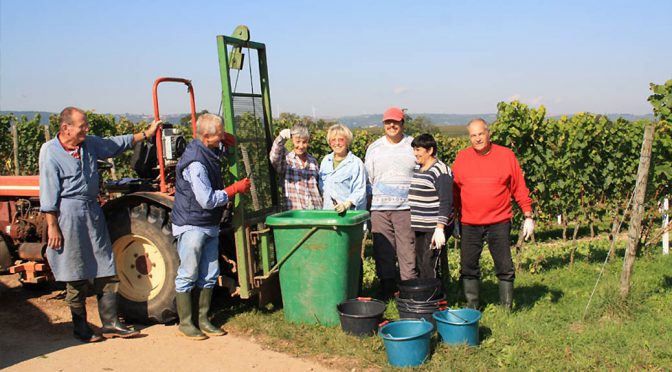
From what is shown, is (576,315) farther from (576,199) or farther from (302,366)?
(576,199)

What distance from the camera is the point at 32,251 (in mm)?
5441

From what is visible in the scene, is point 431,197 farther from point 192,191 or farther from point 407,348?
point 192,191

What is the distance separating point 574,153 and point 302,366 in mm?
5550

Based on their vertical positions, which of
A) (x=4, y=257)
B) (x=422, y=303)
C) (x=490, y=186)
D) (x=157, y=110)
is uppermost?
(x=157, y=110)

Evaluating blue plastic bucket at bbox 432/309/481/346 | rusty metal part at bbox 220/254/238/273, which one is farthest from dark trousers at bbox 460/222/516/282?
rusty metal part at bbox 220/254/238/273

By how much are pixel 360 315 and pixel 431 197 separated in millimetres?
1157

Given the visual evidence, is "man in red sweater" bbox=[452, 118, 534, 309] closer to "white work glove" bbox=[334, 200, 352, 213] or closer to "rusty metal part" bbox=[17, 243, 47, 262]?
"white work glove" bbox=[334, 200, 352, 213]

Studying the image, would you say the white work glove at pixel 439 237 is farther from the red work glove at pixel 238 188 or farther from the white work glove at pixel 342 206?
the red work glove at pixel 238 188

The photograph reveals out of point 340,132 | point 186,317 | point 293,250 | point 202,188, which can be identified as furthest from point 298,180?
point 186,317

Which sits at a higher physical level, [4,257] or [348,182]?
[348,182]

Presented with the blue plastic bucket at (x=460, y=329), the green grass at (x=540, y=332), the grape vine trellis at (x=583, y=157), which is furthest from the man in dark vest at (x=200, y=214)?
the grape vine trellis at (x=583, y=157)

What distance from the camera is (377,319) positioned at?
14.6ft

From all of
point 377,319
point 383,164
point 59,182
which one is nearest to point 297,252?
point 377,319

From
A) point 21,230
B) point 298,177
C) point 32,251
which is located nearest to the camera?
point 298,177
